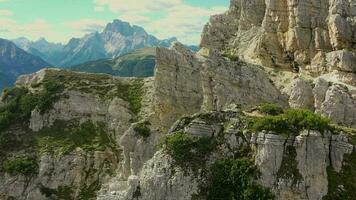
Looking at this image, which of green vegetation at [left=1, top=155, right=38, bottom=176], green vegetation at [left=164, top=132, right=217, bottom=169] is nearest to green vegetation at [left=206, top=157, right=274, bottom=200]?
green vegetation at [left=164, top=132, right=217, bottom=169]

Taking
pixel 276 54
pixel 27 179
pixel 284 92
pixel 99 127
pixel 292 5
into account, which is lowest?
pixel 27 179

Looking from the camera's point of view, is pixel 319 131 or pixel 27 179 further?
pixel 27 179

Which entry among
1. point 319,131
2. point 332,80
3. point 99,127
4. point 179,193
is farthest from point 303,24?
point 179,193

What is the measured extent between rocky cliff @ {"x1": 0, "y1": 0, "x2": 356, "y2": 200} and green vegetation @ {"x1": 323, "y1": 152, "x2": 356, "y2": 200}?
116mm

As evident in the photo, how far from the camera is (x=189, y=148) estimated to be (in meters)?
63.7

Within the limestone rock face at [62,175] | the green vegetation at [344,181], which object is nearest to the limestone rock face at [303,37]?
the limestone rock face at [62,175]

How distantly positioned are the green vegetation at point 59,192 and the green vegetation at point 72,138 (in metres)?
6.43

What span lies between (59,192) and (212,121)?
33833 millimetres

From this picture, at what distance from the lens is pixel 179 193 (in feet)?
202

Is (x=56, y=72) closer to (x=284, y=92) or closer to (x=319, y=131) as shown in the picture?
(x=284, y=92)

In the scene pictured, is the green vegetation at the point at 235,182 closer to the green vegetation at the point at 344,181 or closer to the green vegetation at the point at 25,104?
the green vegetation at the point at 344,181

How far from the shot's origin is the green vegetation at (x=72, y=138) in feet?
311

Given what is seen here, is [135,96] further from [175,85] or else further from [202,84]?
[202,84]

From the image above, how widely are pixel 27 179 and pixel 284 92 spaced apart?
137 feet
